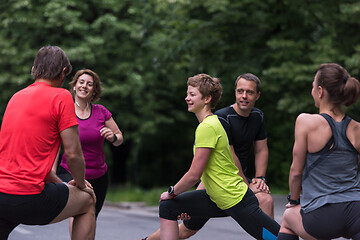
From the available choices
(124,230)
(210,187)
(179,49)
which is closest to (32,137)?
(210,187)

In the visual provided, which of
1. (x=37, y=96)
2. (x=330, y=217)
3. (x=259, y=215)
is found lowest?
(x=259, y=215)

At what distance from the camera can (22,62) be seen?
66.2 ft

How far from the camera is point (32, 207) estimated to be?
3.83 metres

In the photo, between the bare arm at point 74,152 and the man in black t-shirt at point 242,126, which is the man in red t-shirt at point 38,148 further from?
the man in black t-shirt at point 242,126

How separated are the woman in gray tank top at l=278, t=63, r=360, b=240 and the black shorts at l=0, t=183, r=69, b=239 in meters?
1.52

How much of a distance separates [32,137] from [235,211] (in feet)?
5.84

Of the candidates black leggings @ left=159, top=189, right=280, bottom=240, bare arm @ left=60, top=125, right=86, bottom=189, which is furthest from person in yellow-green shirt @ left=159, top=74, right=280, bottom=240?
bare arm @ left=60, top=125, right=86, bottom=189

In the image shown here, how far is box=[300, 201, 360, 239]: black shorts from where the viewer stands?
11.6 ft

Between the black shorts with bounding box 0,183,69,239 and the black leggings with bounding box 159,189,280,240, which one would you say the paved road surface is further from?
the black shorts with bounding box 0,183,69,239

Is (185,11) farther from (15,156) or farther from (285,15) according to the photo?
(15,156)

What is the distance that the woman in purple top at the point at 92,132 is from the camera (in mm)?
5641

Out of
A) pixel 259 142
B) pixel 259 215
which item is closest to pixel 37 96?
pixel 259 215

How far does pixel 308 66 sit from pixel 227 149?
33.8 ft

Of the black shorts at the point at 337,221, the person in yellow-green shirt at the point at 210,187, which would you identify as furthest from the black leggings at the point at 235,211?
the black shorts at the point at 337,221
